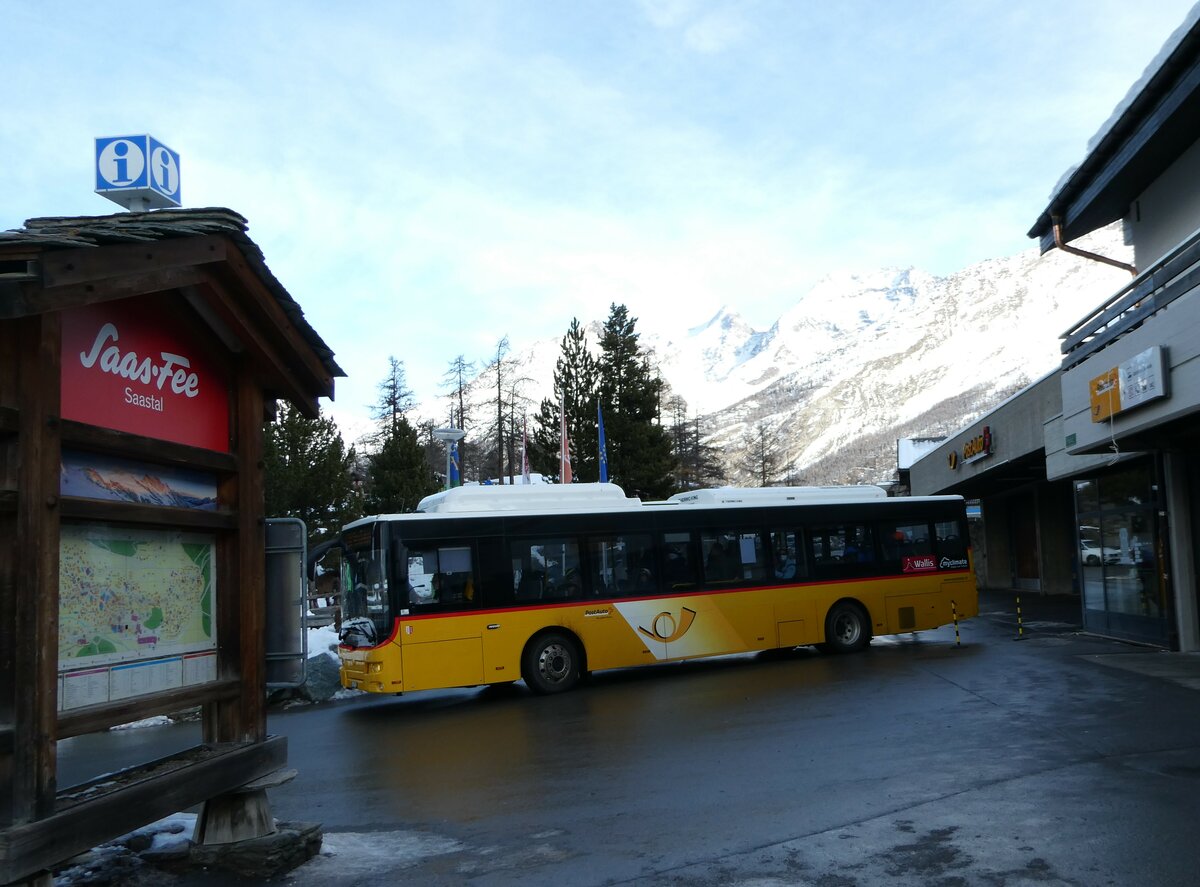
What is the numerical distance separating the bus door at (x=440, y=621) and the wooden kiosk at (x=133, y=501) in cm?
709

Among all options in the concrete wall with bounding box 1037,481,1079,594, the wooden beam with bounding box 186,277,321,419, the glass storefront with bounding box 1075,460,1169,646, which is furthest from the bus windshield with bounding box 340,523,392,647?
the concrete wall with bounding box 1037,481,1079,594

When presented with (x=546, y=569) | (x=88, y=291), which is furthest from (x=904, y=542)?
(x=88, y=291)

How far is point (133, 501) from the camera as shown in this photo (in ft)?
Result: 18.9

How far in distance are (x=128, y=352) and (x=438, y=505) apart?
9.93m

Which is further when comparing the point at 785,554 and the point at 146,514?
the point at 785,554

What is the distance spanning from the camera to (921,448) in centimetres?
4859

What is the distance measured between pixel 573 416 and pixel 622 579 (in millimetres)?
31309

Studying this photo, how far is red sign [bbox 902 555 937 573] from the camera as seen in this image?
62.6 feet

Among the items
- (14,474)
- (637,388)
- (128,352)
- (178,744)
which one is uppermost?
(637,388)

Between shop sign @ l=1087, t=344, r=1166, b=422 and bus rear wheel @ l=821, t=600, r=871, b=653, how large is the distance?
5.21 m

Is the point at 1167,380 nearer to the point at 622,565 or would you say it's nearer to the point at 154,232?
the point at 622,565

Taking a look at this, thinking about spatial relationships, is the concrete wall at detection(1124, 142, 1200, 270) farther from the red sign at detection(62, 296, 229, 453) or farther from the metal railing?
the red sign at detection(62, 296, 229, 453)

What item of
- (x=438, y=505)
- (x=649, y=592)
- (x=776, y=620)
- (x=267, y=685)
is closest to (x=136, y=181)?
(x=267, y=685)

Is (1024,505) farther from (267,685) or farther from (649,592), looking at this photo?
(267,685)
